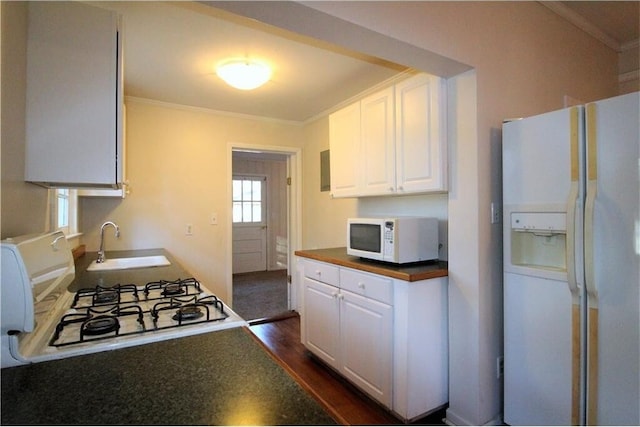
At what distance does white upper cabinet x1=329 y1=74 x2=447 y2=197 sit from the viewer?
1.96 m

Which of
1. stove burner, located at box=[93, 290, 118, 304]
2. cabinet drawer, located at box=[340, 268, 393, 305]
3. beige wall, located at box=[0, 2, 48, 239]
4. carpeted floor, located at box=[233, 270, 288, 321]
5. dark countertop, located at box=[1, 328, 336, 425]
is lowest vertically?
carpeted floor, located at box=[233, 270, 288, 321]

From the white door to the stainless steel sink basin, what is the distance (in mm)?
3742

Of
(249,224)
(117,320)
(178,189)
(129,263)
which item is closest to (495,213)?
(117,320)

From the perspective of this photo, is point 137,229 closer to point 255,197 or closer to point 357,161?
point 357,161

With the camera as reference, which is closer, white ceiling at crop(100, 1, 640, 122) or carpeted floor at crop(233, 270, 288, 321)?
white ceiling at crop(100, 1, 640, 122)

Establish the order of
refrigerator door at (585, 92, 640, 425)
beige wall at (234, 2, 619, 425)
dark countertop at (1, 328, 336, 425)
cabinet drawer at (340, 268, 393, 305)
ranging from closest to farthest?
dark countertop at (1, 328, 336, 425) < refrigerator door at (585, 92, 640, 425) < beige wall at (234, 2, 619, 425) < cabinet drawer at (340, 268, 393, 305)

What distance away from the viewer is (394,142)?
7.45 ft

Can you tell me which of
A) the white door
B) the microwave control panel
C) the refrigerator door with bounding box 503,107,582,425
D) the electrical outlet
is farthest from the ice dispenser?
the white door

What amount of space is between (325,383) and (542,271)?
63.3 inches

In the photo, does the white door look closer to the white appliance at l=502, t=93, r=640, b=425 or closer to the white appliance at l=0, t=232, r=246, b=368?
the white appliance at l=0, t=232, r=246, b=368

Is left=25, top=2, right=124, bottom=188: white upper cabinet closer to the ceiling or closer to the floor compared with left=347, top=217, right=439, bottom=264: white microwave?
closer to the ceiling

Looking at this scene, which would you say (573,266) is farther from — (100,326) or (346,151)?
(100,326)

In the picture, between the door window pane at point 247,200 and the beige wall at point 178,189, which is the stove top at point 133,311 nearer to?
the beige wall at point 178,189

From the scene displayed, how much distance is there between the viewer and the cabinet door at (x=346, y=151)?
2643 mm
